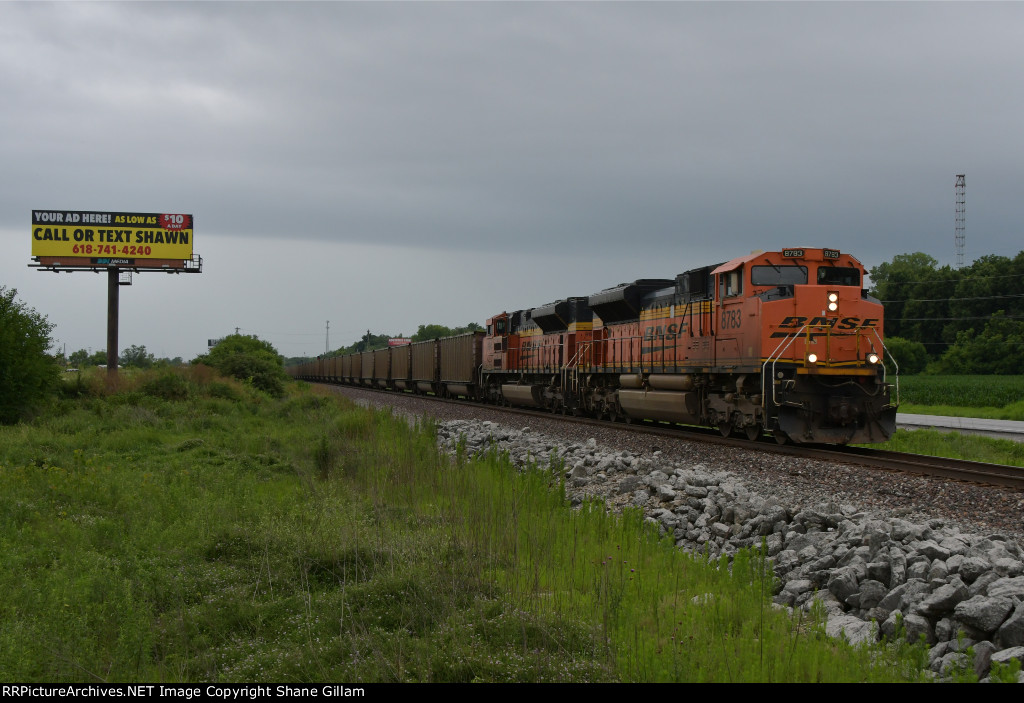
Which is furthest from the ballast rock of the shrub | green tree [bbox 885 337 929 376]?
green tree [bbox 885 337 929 376]

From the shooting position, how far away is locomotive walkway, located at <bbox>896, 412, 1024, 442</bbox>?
24434 millimetres

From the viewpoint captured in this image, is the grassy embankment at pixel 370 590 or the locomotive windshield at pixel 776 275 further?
the locomotive windshield at pixel 776 275

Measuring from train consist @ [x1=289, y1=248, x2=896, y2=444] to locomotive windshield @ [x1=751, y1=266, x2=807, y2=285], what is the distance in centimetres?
2

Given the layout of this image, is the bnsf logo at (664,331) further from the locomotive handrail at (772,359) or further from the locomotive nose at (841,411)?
the locomotive nose at (841,411)

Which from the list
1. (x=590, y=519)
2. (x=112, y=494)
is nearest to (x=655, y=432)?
(x=590, y=519)

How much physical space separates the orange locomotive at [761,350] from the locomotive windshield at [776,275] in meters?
0.02

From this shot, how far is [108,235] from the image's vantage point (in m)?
46.5

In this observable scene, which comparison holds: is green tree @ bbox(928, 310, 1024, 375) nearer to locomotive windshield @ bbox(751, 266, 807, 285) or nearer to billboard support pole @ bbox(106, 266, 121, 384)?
locomotive windshield @ bbox(751, 266, 807, 285)

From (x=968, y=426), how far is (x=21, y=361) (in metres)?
30.1

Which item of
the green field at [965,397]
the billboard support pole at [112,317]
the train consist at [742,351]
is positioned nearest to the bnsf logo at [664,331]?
the train consist at [742,351]

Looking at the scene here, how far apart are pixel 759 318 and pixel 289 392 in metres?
31.0

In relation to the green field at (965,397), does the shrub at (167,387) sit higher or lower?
higher

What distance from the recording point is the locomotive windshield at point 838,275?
16.2 m
